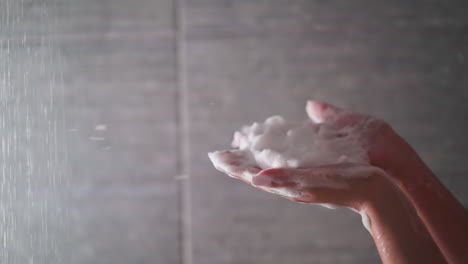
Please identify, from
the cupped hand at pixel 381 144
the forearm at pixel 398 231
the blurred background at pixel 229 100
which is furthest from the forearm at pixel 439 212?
the blurred background at pixel 229 100

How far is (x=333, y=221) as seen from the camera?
84 cm

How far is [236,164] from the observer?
0.55 metres

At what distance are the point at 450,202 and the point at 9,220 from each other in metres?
0.64

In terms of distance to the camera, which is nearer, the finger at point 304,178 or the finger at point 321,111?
the finger at point 304,178

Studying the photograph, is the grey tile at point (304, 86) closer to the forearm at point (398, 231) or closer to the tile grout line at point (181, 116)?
the tile grout line at point (181, 116)

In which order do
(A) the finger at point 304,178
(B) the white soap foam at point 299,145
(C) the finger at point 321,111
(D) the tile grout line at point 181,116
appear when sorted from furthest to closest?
(D) the tile grout line at point 181,116 → (C) the finger at point 321,111 → (B) the white soap foam at point 299,145 → (A) the finger at point 304,178

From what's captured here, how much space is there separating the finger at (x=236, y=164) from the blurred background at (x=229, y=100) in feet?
0.81

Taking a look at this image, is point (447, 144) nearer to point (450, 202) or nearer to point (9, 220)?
point (450, 202)

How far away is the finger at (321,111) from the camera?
28.0 inches

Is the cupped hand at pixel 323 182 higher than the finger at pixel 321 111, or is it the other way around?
the finger at pixel 321 111

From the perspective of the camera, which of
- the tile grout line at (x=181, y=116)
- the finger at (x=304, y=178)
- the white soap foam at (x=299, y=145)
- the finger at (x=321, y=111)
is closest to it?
the finger at (x=304, y=178)

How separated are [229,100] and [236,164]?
30cm

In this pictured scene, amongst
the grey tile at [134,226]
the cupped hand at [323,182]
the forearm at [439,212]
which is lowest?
the grey tile at [134,226]

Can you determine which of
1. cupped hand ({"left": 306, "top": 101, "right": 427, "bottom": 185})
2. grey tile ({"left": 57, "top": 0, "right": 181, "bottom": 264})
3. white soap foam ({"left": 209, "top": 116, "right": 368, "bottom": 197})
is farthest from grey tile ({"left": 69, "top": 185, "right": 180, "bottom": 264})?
cupped hand ({"left": 306, "top": 101, "right": 427, "bottom": 185})
